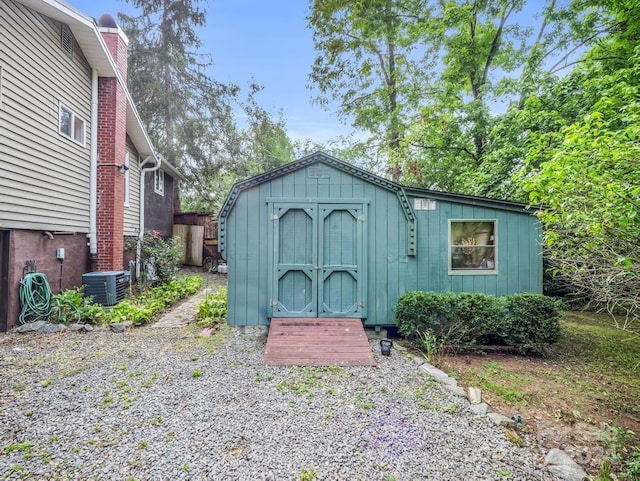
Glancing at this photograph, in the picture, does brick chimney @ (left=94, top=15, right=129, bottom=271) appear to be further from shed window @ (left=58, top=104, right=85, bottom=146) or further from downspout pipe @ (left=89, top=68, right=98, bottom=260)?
shed window @ (left=58, top=104, right=85, bottom=146)

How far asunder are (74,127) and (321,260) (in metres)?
6.37

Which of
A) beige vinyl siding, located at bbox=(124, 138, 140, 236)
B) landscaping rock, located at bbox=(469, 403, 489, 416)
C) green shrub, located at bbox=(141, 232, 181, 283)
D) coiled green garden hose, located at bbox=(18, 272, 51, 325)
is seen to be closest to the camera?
landscaping rock, located at bbox=(469, 403, 489, 416)

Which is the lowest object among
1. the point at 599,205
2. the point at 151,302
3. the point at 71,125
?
the point at 151,302

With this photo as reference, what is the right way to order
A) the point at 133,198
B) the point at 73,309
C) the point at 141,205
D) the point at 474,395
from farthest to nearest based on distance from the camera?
the point at 141,205
the point at 133,198
the point at 73,309
the point at 474,395

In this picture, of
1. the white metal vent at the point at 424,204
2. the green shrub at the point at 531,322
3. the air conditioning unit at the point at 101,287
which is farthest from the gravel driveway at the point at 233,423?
the white metal vent at the point at 424,204

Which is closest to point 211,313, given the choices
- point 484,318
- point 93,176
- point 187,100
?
point 93,176

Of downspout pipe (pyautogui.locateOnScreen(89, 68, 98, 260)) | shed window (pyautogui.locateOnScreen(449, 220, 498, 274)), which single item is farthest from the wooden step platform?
downspout pipe (pyautogui.locateOnScreen(89, 68, 98, 260))

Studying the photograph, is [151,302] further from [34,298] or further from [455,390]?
[455,390]

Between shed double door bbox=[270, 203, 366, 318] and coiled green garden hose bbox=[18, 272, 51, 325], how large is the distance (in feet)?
Answer: 13.8

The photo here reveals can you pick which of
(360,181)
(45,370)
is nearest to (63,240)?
(45,370)

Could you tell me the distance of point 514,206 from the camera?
5109 mm

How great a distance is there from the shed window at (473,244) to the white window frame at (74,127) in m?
7.93

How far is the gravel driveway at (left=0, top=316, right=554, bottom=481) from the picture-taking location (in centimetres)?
217

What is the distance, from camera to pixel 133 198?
8961mm
